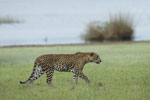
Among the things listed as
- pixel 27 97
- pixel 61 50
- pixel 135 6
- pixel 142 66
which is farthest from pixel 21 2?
pixel 27 97

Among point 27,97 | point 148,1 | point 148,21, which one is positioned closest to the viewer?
point 27,97

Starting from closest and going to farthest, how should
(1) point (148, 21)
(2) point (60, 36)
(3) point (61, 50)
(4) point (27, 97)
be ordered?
(4) point (27, 97)
(3) point (61, 50)
(2) point (60, 36)
(1) point (148, 21)

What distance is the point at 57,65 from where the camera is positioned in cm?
1270

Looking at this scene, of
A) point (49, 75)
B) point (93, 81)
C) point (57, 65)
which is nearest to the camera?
point (49, 75)

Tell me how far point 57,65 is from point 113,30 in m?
17.7

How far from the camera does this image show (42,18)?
50000 millimetres

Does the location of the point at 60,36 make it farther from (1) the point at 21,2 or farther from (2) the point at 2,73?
(1) the point at 21,2

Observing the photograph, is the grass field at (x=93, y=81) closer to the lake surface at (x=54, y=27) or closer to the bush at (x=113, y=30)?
the bush at (x=113, y=30)

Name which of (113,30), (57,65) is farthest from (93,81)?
(113,30)

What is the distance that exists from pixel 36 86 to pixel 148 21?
33112 mm

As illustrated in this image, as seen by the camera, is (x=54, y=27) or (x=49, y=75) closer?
(x=49, y=75)

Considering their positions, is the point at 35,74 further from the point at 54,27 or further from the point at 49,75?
the point at 54,27

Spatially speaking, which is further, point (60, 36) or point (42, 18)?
point (42, 18)

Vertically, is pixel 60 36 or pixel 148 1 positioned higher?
pixel 148 1
